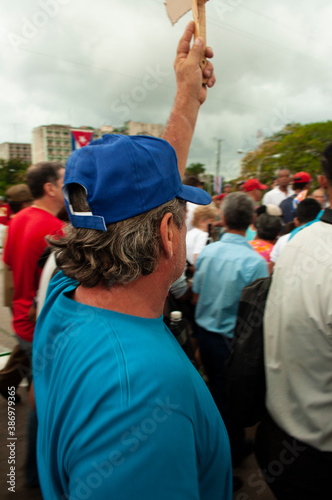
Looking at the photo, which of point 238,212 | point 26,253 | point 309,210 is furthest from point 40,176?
point 309,210

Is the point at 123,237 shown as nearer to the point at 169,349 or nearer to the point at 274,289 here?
the point at 169,349

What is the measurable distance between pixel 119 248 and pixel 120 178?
18 cm

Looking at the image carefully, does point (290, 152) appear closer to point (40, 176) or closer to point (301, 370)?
point (40, 176)

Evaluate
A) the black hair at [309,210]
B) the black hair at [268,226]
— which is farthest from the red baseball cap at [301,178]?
the black hair at [268,226]

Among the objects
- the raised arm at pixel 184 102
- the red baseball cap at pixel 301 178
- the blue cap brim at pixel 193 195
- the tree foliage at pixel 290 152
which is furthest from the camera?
the tree foliage at pixel 290 152

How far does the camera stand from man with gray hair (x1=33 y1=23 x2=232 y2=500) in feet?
2.07

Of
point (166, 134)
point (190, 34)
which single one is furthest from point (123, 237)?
point (190, 34)

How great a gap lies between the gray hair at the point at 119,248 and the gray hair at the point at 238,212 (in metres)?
2.04

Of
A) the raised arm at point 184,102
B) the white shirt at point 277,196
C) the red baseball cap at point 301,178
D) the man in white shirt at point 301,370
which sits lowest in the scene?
the man in white shirt at point 301,370

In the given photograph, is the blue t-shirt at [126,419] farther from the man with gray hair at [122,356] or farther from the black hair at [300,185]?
the black hair at [300,185]

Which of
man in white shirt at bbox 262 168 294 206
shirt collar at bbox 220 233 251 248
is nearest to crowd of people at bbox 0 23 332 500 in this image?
shirt collar at bbox 220 233 251 248

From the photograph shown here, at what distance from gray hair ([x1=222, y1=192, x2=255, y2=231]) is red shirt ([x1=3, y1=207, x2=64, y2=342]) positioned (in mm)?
1378

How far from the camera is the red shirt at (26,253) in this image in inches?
98.5

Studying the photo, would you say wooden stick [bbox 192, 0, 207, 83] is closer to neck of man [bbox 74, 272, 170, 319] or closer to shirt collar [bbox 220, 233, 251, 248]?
neck of man [bbox 74, 272, 170, 319]
